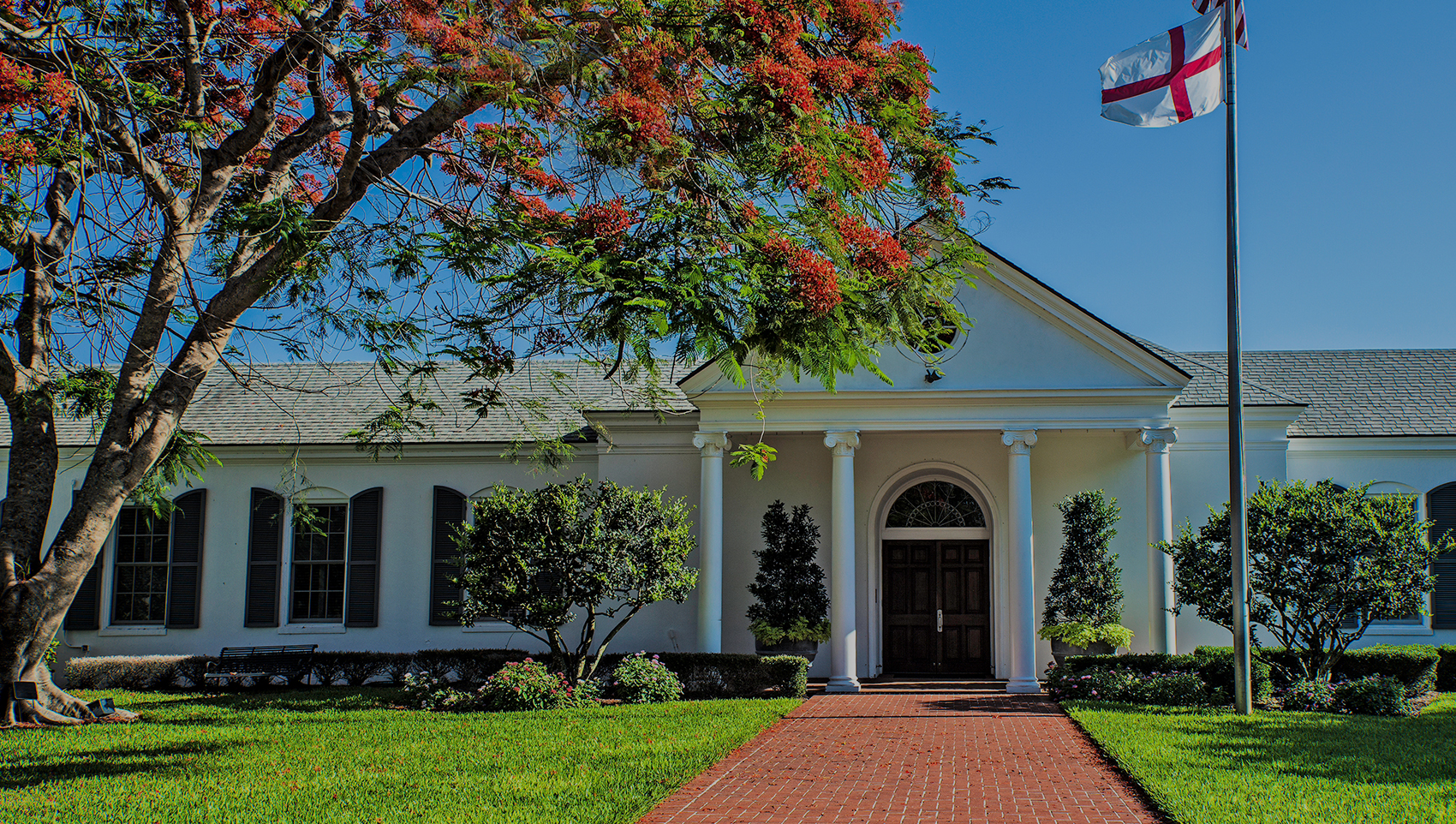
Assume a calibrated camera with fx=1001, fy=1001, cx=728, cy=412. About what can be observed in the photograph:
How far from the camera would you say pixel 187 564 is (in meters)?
19.4

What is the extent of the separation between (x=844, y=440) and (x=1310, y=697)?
24.6 ft

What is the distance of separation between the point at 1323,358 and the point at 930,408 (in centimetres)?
1137

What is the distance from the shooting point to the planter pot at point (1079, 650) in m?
16.0

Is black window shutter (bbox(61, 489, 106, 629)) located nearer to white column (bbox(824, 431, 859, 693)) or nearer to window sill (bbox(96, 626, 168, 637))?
window sill (bbox(96, 626, 168, 637))

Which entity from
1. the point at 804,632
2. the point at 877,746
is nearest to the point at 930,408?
the point at 804,632

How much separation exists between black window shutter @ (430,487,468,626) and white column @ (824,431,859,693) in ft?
23.8

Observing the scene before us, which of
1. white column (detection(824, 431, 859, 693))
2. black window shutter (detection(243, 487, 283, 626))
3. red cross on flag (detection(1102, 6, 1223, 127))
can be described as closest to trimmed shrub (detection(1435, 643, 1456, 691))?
white column (detection(824, 431, 859, 693))

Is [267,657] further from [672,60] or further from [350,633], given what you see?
[672,60]

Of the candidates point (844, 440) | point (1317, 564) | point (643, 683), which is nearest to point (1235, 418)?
point (1317, 564)

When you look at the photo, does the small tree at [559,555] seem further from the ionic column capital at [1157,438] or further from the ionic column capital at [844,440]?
the ionic column capital at [1157,438]

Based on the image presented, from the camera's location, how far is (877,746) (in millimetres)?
10992

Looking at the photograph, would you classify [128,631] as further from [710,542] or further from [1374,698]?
[1374,698]

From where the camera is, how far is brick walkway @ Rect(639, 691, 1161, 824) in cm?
796

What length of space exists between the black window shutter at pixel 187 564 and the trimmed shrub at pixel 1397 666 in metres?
20.0
